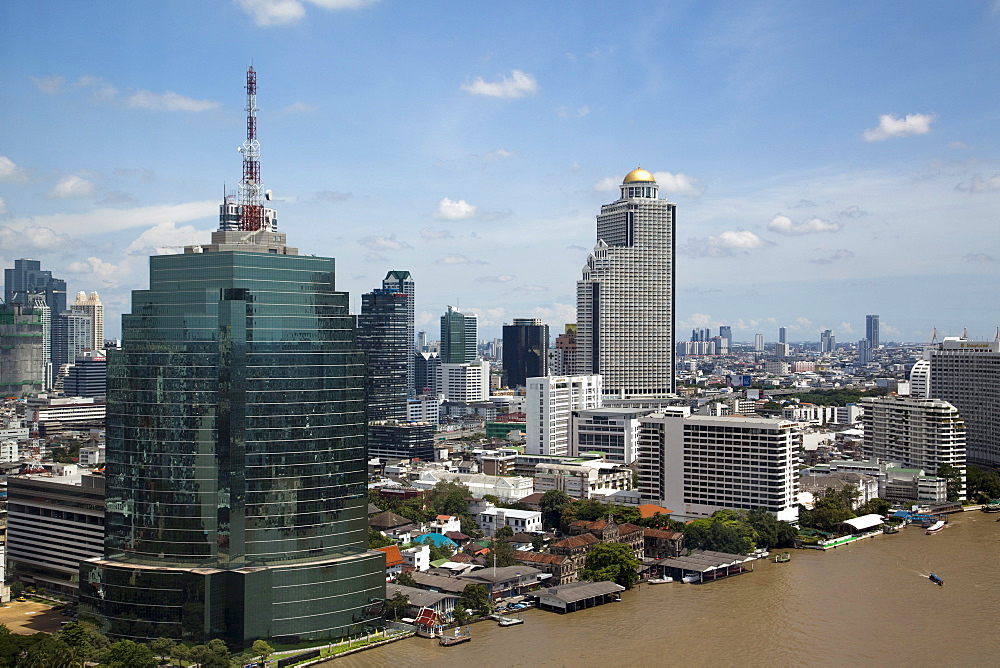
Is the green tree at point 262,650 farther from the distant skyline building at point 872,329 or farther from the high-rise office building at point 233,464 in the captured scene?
the distant skyline building at point 872,329

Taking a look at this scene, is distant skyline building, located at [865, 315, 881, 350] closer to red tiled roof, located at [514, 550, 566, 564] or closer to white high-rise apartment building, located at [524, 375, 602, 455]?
white high-rise apartment building, located at [524, 375, 602, 455]

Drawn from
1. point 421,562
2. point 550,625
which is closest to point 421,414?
point 421,562

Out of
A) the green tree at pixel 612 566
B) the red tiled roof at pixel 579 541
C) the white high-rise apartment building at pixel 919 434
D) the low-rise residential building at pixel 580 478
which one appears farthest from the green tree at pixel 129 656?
the white high-rise apartment building at pixel 919 434

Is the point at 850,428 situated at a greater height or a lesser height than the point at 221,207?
lesser

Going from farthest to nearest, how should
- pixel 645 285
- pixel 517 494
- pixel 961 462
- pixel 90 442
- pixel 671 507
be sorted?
1. pixel 645 285
2. pixel 90 442
3. pixel 961 462
4. pixel 517 494
5. pixel 671 507

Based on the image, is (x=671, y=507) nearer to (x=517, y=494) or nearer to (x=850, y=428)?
(x=517, y=494)

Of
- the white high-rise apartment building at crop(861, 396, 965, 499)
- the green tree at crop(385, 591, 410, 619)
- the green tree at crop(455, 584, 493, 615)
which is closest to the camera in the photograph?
the green tree at crop(385, 591, 410, 619)

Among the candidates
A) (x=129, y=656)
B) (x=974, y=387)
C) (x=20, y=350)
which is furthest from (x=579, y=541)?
(x=20, y=350)

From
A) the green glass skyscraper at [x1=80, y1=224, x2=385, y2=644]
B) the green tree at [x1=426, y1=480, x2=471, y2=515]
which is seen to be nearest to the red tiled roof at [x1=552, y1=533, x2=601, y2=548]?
the green tree at [x1=426, y1=480, x2=471, y2=515]
